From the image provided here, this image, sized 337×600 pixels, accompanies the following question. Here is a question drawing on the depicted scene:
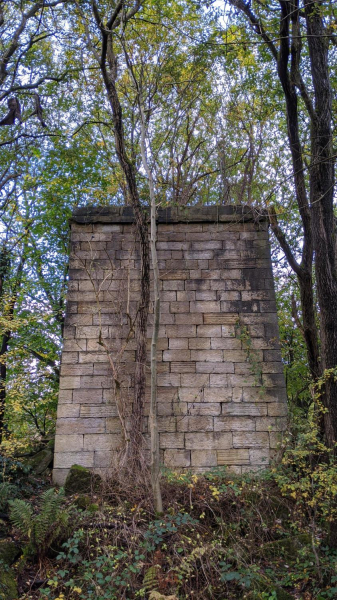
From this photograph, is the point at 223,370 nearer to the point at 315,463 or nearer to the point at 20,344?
the point at 315,463

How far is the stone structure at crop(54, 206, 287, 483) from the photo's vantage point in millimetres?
6195

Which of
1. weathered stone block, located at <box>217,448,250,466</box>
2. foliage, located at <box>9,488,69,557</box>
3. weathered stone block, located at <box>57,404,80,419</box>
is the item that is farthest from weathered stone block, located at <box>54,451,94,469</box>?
weathered stone block, located at <box>217,448,250,466</box>

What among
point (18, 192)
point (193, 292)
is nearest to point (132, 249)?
point (193, 292)

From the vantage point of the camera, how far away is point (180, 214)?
7.03m

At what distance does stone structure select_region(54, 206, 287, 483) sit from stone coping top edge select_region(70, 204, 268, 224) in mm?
14

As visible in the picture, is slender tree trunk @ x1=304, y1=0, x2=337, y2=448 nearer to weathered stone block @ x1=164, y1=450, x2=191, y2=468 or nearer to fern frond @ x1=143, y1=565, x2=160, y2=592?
weathered stone block @ x1=164, y1=450, x2=191, y2=468

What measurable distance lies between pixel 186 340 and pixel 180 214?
179 cm

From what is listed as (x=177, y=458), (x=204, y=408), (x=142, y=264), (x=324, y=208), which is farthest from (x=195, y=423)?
(x=324, y=208)

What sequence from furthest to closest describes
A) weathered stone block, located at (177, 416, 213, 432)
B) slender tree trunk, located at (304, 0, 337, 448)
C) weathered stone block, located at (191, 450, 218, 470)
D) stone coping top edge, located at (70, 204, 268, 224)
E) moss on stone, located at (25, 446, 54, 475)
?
stone coping top edge, located at (70, 204, 268, 224) → moss on stone, located at (25, 446, 54, 475) → weathered stone block, located at (177, 416, 213, 432) → weathered stone block, located at (191, 450, 218, 470) → slender tree trunk, located at (304, 0, 337, 448)

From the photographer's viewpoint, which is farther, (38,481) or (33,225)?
(33,225)

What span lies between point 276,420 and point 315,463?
792 millimetres

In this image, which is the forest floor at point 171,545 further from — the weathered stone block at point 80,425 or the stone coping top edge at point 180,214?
the stone coping top edge at point 180,214

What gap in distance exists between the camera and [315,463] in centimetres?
559

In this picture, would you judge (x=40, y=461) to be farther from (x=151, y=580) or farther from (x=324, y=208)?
(x=324, y=208)
